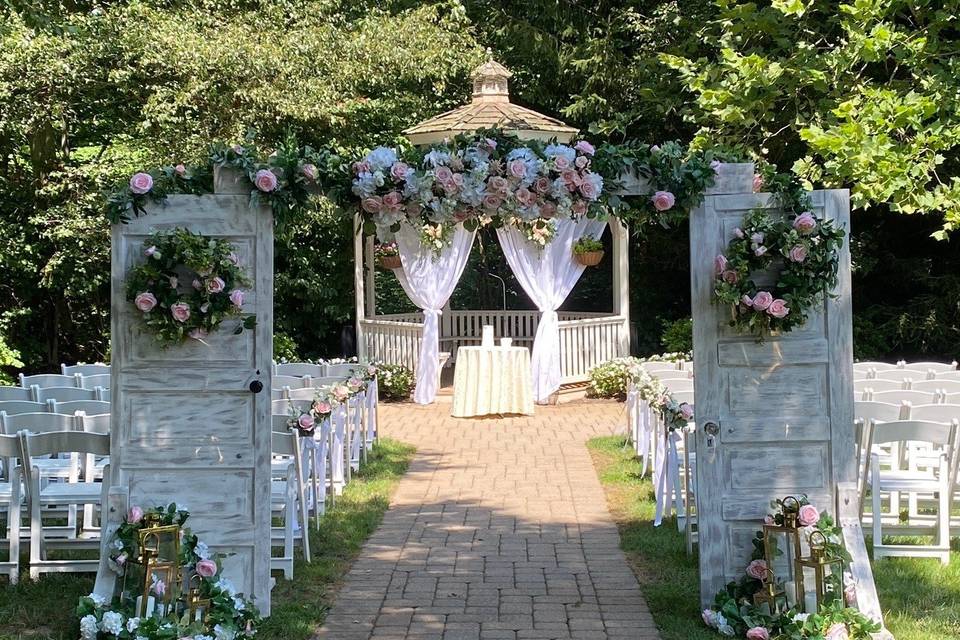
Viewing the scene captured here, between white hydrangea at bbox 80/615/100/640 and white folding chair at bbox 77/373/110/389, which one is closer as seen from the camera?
white hydrangea at bbox 80/615/100/640

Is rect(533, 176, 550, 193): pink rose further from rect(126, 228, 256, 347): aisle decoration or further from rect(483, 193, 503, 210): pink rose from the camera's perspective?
rect(126, 228, 256, 347): aisle decoration

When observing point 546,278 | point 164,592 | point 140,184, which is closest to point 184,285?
point 140,184

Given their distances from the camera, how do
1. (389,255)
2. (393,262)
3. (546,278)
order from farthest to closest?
1. (389,255)
2. (393,262)
3. (546,278)

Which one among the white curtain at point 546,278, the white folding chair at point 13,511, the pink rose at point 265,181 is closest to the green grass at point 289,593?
the white folding chair at point 13,511

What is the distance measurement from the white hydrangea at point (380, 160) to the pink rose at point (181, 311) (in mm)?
1157

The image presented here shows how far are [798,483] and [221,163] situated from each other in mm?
A: 3379

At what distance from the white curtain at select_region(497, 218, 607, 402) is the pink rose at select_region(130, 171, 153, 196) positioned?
9329 millimetres

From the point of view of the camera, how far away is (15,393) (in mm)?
9484

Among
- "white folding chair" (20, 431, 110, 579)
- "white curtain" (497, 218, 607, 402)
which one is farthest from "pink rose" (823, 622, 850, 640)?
"white curtain" (497, 218, 607, 402)

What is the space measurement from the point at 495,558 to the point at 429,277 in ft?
26.7

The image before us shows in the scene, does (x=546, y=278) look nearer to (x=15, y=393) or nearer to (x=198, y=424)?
(x=15, y=393)

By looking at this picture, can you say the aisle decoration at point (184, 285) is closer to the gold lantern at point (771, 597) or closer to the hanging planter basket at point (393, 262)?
the gold lantern at point (771, 597)

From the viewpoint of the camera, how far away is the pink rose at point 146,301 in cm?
573

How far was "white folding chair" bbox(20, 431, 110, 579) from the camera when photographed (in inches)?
249
